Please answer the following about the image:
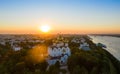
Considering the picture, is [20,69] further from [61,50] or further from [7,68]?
[61,50]

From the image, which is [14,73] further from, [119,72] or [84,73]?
[119,72]

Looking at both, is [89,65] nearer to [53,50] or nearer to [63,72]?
[63,72]

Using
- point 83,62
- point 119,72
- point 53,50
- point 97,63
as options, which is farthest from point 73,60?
point 53,50

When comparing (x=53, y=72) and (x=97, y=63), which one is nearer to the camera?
(x=53, y=72)

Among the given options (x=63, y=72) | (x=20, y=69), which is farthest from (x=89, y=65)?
(x=20, y=69)

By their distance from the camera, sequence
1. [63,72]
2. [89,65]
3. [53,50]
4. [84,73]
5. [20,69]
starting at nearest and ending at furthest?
1. [84,73]
2. [20,69]
3. [63,72]
4. [89,65]
5. [53,50]

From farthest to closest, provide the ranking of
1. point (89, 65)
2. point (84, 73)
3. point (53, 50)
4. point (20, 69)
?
point (53, 50) → point (89, 65) → point (20, 69) → point (84, 73)

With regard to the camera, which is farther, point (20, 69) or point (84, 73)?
point (20, 69)

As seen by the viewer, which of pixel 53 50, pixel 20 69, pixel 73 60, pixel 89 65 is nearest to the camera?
pixel 20 69

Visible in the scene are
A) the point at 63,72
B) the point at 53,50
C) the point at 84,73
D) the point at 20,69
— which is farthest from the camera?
the point at 53,50
